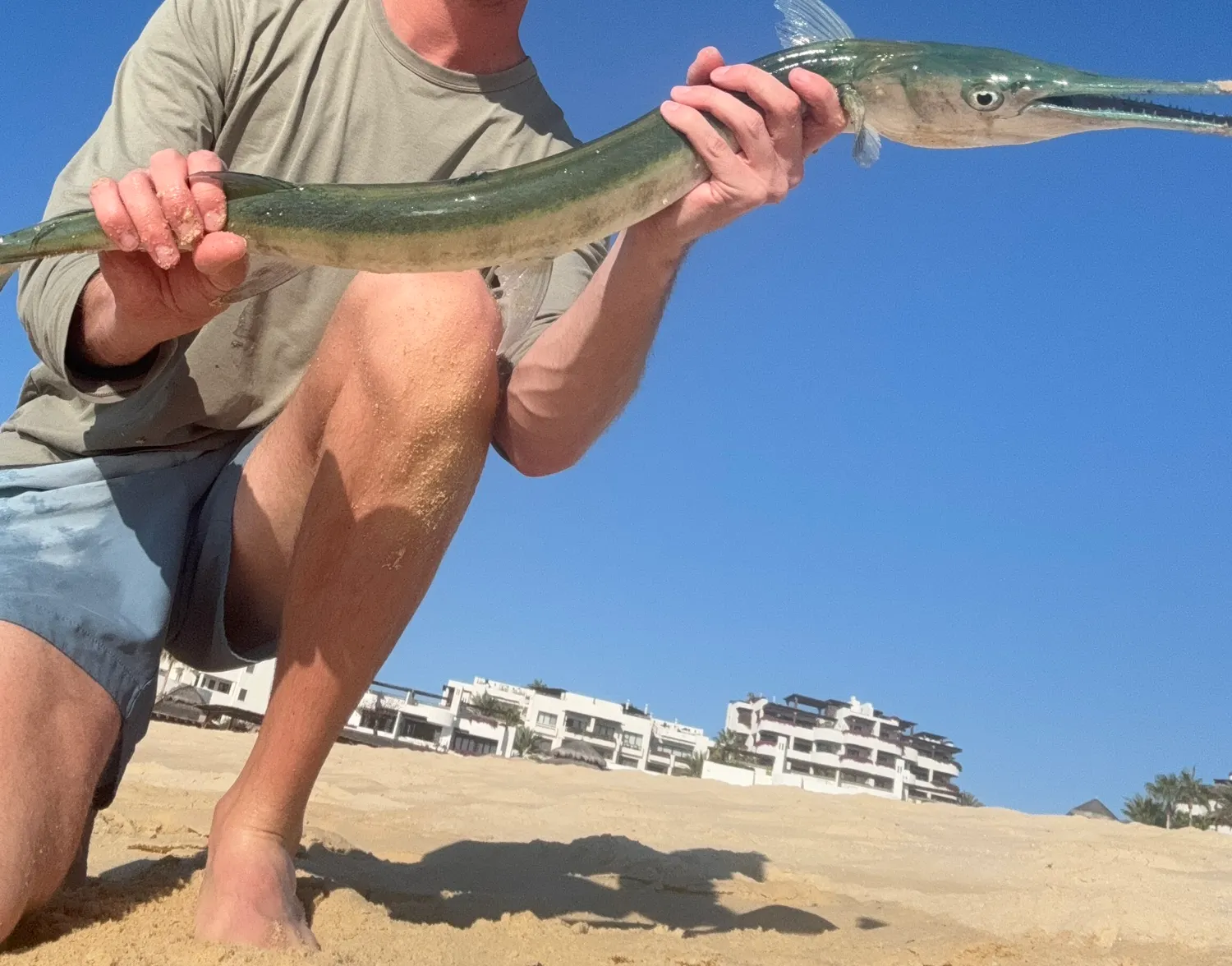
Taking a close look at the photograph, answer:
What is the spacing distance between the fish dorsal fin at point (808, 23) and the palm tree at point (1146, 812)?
2461 inches

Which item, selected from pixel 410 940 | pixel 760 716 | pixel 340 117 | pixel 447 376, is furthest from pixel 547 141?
pixel 760 716

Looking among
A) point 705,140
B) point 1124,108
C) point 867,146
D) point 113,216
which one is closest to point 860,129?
point 867,146

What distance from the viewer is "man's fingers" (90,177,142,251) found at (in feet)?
6.21

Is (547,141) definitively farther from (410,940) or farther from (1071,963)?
(1071,963)

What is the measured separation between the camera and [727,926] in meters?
2.77

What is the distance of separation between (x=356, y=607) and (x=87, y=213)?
3.21 feet

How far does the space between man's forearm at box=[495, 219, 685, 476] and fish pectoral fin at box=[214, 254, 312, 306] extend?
0.67 metres

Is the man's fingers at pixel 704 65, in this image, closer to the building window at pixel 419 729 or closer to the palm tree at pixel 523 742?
the building window at pixel 419 729

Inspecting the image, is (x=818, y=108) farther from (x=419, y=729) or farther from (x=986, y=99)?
(x=419, y=729)

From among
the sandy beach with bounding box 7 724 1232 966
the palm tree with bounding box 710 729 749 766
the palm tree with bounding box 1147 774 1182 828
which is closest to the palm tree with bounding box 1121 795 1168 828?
the palm tree with bounding box 1147 774 1182 828

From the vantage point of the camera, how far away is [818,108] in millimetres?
2158

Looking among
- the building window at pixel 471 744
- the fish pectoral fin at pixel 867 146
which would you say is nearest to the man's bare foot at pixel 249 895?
the fish pectoral fin at pixel 867 146

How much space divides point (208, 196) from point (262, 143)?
972mm

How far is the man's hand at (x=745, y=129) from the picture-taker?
2.10 m
